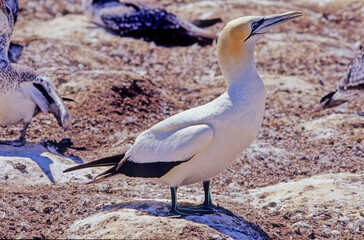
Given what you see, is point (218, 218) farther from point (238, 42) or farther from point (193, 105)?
point (193, 105)

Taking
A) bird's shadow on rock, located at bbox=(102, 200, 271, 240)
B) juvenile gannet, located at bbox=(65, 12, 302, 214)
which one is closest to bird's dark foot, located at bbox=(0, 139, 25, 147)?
juvenile gannet, located at bbox=(65, 12, 302, 214)

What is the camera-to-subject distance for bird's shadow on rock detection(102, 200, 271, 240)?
16.9 ft

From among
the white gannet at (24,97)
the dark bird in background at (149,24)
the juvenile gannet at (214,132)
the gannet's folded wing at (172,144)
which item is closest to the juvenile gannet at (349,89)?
the dark bird in background at (149,24)

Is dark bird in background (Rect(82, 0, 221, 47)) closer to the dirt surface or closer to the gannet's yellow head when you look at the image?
the dirt surface

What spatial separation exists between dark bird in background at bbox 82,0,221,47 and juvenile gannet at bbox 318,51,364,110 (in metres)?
3.30

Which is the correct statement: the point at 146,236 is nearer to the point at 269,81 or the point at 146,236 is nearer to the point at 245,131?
the point at 245,131

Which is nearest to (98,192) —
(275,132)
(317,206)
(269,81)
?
(317,206)

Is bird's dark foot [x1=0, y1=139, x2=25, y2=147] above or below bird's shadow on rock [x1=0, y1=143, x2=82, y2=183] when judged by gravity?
below

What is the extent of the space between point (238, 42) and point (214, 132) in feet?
2.60

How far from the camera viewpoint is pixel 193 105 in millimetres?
9680

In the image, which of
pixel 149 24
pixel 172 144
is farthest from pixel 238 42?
pixel 149 24

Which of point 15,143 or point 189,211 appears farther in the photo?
point 15,143

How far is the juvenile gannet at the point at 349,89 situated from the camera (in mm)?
9555

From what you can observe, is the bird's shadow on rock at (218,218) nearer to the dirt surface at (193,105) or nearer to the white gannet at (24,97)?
the dirt surface at (193,105)
